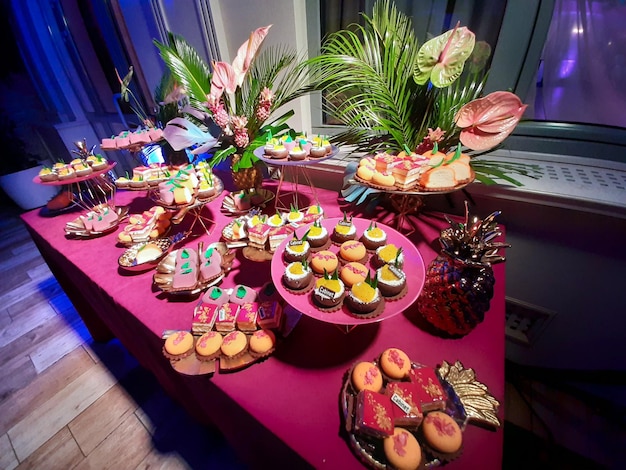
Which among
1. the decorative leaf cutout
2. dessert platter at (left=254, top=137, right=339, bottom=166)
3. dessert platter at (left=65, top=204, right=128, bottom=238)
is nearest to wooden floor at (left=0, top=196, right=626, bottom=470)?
dessert platter at (left=65, top=204, right=128, bottom=238)

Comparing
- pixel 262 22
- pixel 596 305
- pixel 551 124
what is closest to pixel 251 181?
pixel 262 22

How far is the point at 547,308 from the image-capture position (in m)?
1.16

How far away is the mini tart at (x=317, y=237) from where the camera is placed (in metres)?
0.78

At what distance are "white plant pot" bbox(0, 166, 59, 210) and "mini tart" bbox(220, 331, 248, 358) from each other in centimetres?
411

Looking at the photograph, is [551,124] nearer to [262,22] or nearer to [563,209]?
[563,209]

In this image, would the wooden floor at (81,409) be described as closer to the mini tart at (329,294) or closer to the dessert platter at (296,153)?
the mini tart at (329,294)

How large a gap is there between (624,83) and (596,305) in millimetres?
949

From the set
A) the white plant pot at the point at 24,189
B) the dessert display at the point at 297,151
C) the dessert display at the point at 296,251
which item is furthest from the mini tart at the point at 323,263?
the white plant pot at the point at 24,189

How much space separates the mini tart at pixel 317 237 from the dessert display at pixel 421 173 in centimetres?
24

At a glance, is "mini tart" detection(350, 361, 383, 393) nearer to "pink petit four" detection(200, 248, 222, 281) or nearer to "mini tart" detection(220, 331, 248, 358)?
"mini tart" detection(220, 331, 248, 358)

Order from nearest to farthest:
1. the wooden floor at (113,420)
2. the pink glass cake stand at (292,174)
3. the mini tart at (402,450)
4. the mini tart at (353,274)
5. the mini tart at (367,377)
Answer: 1. the mini tart at (402,450)
2. the mini tart at (367,377)
3. the mini tart at (353,274)
4. the pink glass cake stand at (292,174)
5. the wooden floor at (113,420)

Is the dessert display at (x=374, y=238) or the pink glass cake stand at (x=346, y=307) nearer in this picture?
the pink glass cake stand at (x=346, y=307)

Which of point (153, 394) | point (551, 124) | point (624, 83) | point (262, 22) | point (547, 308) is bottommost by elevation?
point (153, 394)

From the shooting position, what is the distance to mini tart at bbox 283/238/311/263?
0.71 meters
